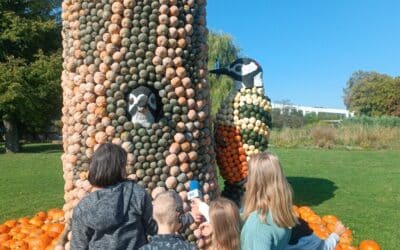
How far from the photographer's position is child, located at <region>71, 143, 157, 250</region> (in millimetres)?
2727

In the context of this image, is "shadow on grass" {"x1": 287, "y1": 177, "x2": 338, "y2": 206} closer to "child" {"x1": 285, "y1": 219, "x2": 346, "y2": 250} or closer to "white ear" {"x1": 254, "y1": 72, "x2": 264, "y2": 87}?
"white ear" {"x1": 254, "y1": 72, "x2": 264, "y2": 87}

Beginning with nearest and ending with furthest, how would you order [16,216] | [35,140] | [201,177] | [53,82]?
[201,177]
[16,216]
[53,82]
[35,140]

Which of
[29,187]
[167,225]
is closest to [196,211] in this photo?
[167,225]

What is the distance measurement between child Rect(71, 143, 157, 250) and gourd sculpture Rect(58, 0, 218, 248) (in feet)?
4.30

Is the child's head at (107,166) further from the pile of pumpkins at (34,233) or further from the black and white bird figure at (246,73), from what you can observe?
the black and white bird figure at (246,73)

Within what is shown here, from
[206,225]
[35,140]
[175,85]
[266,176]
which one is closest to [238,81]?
[175,85]

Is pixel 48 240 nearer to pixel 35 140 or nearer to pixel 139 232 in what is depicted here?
pixel 139 232

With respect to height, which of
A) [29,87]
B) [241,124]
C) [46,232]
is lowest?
[46,232]

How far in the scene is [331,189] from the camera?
10328 mm

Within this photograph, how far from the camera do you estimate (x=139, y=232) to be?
9.34 ft

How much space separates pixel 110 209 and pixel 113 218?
0.17 ft

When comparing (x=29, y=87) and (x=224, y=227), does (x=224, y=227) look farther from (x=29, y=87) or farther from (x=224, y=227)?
(x=29, y=87)

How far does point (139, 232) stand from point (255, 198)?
27.6 inches

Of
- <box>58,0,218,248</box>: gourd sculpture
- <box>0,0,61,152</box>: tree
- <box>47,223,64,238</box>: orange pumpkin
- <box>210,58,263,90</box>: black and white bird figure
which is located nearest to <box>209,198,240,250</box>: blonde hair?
<box>58,0,218,248</box>: gourd sculpture
